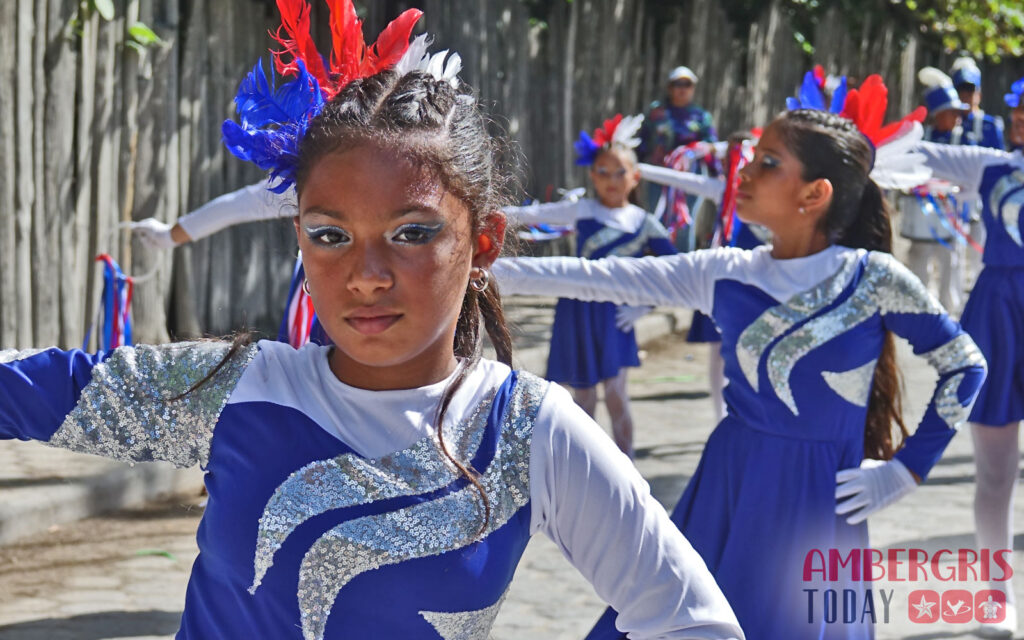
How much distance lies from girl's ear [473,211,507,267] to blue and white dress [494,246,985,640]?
1.34m

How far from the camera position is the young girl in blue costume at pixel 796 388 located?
11.5ft

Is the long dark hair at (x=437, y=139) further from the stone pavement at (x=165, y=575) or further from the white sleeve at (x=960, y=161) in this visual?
the white sleeve at (x=960, y=161)

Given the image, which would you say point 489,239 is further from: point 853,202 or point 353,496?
point 853,202

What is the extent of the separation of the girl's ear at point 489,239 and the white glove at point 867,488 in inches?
69.9

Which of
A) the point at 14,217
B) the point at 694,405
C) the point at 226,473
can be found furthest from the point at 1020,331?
the point at 14,217

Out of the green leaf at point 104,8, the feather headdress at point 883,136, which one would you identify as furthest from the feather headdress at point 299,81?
the green leaf at point 104,8

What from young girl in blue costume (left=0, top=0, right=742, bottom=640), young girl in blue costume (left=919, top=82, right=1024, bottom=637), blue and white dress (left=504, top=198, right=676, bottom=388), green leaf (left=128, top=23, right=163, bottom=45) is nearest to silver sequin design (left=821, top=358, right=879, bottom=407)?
young girl in blue costume (left=919, top=82, right=1024, bottom=637)

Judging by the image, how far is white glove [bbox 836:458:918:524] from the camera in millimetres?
3527

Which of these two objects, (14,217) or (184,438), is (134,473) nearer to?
(14,217)

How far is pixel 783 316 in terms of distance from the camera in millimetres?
3631

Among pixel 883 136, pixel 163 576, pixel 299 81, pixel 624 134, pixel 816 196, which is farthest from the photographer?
pixel 624 134

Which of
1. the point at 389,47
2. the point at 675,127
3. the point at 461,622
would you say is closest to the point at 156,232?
the point at 389,47

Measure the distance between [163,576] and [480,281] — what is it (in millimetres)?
3170

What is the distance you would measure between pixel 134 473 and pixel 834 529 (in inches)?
127
